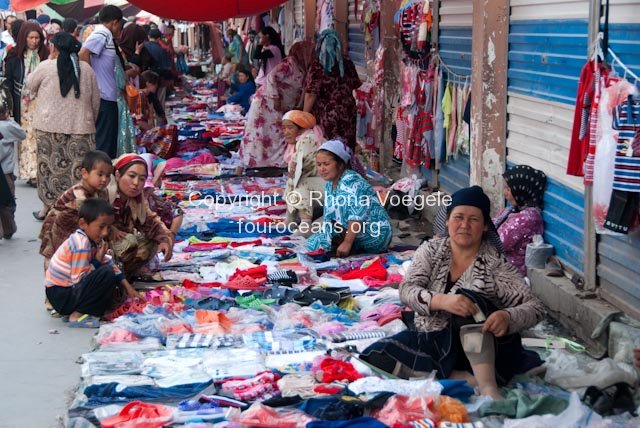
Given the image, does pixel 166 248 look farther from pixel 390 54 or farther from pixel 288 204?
pixel 390 54

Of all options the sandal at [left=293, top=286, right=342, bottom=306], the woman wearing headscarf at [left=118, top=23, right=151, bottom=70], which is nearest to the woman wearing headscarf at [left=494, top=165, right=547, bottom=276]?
the sandal at [left=293, top=286, right=342, bottom=306]

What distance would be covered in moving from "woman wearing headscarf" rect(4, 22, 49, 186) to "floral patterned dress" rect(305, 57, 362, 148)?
3.02m

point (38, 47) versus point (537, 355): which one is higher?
point (38, 47)

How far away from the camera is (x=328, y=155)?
790 centimetres

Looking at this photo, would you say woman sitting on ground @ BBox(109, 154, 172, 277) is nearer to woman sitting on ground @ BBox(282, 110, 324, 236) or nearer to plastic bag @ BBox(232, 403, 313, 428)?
woman sitting on ground @ BBox(282, 110, 324, 236)

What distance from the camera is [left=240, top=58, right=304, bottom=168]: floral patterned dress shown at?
12.1 m

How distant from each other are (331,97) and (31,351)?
5.90 m

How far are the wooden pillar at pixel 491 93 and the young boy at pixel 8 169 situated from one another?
158 inches

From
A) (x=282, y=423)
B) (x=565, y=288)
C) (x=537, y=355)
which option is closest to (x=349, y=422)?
(x=282, y=423)

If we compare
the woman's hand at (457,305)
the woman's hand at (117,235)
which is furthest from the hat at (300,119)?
the woman's hand at (457,305)

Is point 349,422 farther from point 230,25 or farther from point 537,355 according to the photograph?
point 230,25

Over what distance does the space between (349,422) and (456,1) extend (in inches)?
232

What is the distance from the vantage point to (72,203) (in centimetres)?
671

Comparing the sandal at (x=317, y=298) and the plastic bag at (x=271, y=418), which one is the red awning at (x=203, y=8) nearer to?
the sandal at (x=317, y=298)
